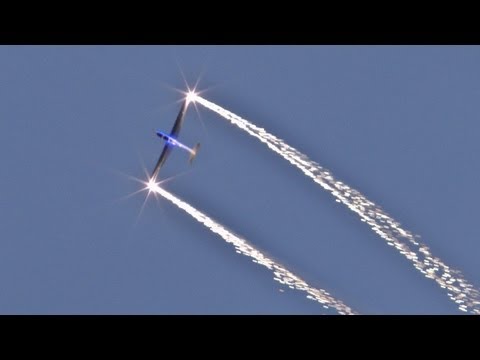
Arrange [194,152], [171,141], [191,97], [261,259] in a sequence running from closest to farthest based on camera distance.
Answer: [261,259] < [194,152] < [171,141] < [191,97]

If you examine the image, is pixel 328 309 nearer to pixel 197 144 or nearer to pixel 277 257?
pixel 277 257

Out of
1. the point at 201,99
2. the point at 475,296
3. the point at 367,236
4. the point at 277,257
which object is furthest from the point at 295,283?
the point at 201,99

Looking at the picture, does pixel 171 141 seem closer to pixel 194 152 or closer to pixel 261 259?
pixel 194 152

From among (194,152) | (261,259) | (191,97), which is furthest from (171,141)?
(261,259)

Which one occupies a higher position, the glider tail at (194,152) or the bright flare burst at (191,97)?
the bright flare burst at (191,97)

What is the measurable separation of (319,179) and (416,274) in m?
9.50

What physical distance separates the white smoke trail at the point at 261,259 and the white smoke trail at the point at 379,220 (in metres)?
6.34

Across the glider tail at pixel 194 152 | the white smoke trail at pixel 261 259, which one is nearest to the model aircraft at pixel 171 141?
the glider tail at pixel 194 152

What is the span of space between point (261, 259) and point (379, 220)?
345 inches

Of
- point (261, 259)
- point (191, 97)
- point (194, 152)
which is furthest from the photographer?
point (191, 97)

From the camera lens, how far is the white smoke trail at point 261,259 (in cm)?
5169

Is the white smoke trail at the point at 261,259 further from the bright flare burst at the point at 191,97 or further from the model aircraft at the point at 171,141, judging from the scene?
the bright flare burst at the point at 191,97

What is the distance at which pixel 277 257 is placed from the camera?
54219 mm

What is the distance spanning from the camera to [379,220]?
180 ft
